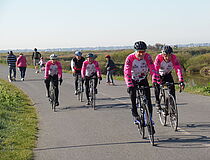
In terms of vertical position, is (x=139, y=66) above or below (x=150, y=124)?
above

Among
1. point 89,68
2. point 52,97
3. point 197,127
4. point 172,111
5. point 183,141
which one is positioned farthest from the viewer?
point 89,68

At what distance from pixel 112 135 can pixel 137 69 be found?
167 cm

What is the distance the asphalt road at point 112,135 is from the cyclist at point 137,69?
844 mm

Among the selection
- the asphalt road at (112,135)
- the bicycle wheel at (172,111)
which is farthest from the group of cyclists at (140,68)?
the asphalt road at (112,135)

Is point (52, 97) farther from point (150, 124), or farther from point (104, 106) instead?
point (150, 124)

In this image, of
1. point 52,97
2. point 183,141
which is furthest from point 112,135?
point 52,97

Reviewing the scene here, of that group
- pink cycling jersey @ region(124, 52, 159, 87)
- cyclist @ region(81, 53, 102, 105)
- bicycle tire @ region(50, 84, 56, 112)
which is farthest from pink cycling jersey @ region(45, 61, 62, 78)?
pink cycling jersey @ region(124, 52, 159, 87)

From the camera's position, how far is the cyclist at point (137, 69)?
24.6 feet

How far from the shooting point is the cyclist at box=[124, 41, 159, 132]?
24.6ft

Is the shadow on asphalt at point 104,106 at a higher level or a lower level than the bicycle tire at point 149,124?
lower

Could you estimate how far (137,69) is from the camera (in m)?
7.79

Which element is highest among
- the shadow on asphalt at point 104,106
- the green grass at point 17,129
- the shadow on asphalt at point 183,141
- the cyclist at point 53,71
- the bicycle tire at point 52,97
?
the cyclist at point 53,71

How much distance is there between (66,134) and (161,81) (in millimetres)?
2699

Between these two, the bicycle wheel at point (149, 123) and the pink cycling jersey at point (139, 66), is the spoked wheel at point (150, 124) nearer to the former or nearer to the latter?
the bicycle wheel at point (149, 123)
